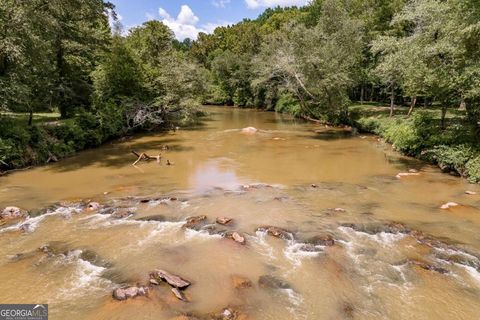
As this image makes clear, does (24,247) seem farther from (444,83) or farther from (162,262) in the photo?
(444,83)

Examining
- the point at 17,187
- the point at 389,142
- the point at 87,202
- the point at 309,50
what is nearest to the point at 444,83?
A: the point at 389,142

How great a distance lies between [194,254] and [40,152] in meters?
14.8

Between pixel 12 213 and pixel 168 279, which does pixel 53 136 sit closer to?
pixel 12 213

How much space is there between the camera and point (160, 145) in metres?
27.5

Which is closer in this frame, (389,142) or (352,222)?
(352,222)

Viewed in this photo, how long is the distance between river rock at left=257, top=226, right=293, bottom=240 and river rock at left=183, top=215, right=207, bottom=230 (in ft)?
6.59

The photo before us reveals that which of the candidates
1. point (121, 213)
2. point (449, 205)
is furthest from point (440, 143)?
point (121, 213)

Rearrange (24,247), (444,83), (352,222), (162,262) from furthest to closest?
(444,83) < (352,222) < (24,247) < (162,262)

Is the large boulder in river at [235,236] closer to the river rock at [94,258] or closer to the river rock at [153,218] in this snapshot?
the river rock at [153,218]

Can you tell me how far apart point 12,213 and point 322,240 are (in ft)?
35.6

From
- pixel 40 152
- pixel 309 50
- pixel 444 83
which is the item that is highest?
pixel 309 50

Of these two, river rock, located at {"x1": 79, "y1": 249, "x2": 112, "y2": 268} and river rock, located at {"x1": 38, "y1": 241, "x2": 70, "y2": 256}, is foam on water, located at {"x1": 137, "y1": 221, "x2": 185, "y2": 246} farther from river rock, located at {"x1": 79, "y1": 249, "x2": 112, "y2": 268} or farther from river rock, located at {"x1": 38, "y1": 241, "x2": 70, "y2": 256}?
river rock, located at {"x1": 38, "y1": 241, "x2": 70, "y2": 256}

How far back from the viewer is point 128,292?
848 cm

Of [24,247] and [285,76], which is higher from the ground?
[285,76]
